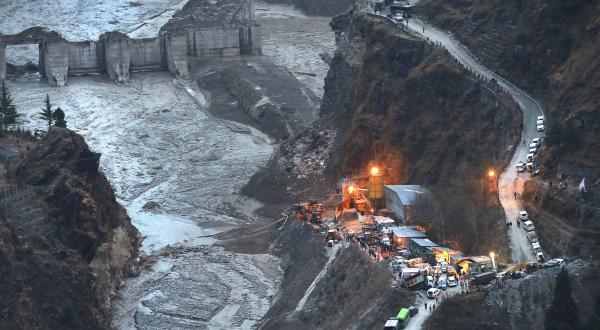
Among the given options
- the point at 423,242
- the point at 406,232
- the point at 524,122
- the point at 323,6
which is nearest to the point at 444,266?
the point at 423,242

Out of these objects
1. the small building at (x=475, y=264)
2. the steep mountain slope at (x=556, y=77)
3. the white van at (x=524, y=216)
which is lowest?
the small building at (x=475, y=264)

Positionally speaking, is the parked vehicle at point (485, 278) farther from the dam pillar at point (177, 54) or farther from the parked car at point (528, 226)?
the dam pillar at point (177, 54)

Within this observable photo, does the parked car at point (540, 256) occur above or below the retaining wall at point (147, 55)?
above

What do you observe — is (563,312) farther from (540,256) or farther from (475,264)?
(475,264)

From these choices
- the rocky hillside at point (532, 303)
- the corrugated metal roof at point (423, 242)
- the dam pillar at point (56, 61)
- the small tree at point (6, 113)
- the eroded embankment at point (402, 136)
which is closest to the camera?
the rocky hillside at point (532, 303)

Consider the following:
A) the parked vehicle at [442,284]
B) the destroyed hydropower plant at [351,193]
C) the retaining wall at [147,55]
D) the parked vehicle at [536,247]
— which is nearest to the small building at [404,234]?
the destroyed hydropower plant at [351,193]

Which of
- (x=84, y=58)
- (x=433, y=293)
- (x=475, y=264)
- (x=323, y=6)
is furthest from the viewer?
(x=323, y=6)

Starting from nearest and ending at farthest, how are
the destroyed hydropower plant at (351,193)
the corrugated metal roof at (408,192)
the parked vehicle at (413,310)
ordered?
the parked vehicle at (413,310) → the destroyed hydropower plant at (351,193) → the corrugated metal roof at (408,192)

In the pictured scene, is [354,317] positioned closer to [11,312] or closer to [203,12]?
[11,312]

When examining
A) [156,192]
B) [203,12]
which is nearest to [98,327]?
[156,192]
